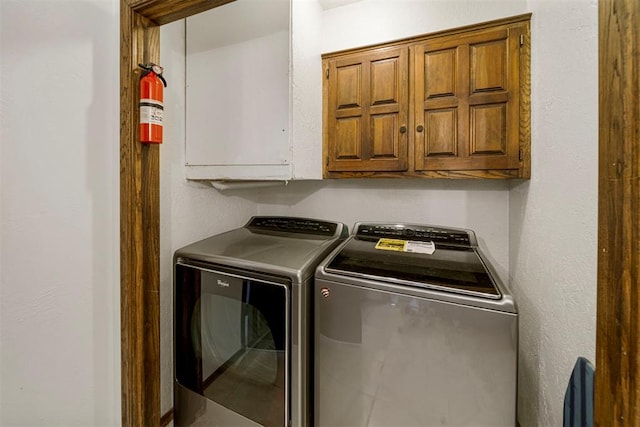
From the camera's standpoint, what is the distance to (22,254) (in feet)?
2.89

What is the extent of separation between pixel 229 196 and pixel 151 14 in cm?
100

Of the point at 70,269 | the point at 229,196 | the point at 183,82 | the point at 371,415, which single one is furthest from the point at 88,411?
the point at 183,82


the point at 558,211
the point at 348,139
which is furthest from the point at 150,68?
the point at 558,211

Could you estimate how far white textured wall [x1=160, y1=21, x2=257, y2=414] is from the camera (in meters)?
1.35

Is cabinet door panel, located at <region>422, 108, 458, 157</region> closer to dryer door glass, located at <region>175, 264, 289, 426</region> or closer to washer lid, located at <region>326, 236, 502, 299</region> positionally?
washer lid, located at <region>326, 236, 502, 299</region>

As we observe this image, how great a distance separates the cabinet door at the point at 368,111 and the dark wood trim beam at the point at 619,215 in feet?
3.16

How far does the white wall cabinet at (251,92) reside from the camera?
51.0 inches

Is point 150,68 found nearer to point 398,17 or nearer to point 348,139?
point 348,139

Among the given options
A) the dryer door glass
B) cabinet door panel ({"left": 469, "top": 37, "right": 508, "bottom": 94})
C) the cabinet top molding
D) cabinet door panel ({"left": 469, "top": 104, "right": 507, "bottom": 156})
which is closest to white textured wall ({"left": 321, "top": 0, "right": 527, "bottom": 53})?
the cabinet top molding

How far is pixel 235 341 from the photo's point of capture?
1259mm

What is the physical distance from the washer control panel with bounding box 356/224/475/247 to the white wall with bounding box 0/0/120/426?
119 centimetres

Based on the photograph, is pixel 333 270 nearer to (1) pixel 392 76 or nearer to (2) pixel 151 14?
(1) pixel 392 76

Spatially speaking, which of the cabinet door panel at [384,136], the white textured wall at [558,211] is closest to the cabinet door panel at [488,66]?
the white textured wall at [558,211]

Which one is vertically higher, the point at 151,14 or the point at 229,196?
the point at 151,14
